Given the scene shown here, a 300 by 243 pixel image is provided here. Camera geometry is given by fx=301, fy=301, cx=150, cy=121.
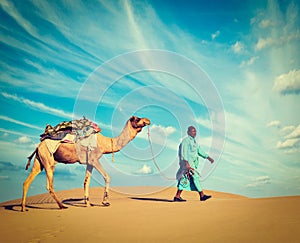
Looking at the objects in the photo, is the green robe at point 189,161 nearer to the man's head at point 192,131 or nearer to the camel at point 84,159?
the man's head at point 192,131

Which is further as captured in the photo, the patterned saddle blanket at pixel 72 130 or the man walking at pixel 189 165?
the man walking at pixel 189 165

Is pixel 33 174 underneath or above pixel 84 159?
underneath

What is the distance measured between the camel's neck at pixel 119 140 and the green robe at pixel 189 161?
2187mm

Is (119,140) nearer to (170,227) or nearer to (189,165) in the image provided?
(189,165)

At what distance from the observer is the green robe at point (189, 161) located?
12.1 meters

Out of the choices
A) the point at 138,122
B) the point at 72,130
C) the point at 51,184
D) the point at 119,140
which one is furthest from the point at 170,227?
the point at 72,130

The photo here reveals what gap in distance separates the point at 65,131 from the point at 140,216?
215 inches

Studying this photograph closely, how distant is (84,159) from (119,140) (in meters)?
1.61

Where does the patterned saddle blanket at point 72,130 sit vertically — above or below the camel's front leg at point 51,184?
above

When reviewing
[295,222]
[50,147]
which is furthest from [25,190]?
[295,222]

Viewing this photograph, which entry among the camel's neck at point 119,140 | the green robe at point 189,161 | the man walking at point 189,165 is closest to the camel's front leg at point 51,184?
the camel's neck at point 119,140

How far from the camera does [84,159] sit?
11625 mm

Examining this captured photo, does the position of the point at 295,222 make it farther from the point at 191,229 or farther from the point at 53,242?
the point at 53,242

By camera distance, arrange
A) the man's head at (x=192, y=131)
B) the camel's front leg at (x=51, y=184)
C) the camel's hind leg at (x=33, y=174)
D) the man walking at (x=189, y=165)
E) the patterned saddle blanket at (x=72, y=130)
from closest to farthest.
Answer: the camel's front leg at (x=51, y=184) → the camel's hind leg at (x=33, y=174) → the patterned saddle blanket at (x=72, y=130) → the man walking at (x=189, y=165) → the man's head at (x=192, y=131)
